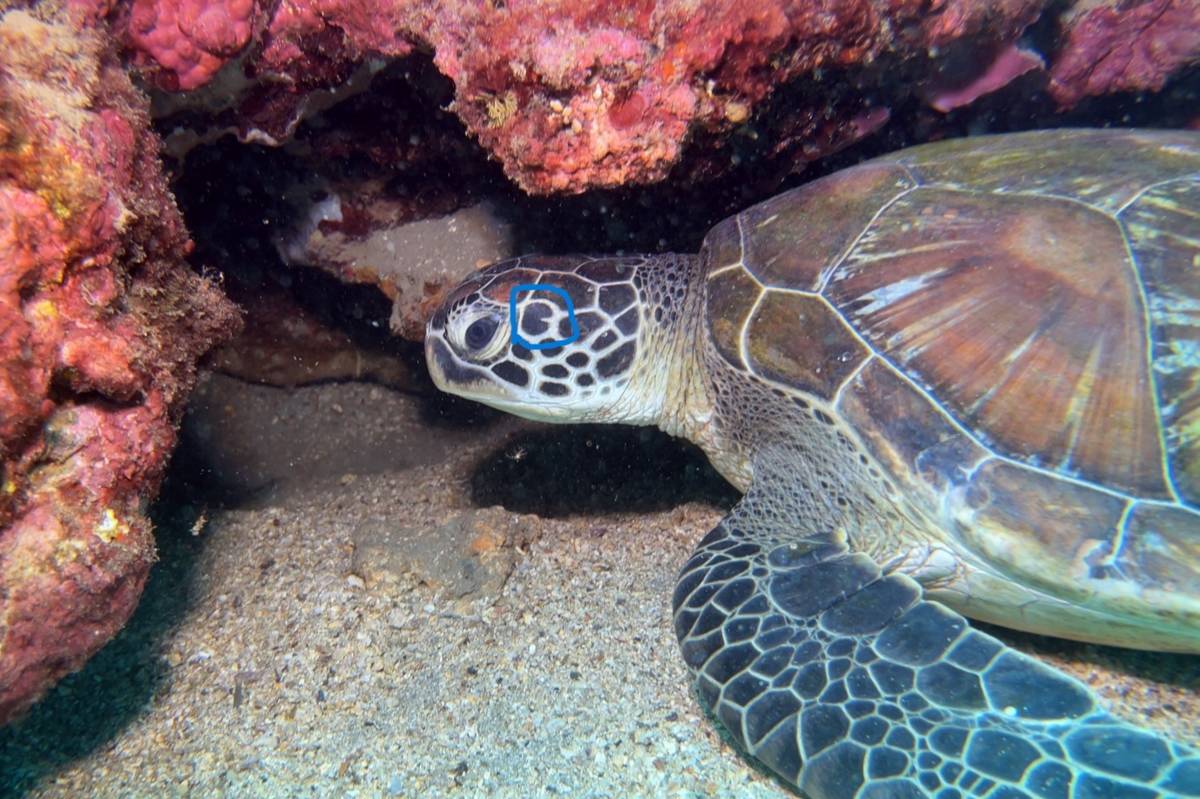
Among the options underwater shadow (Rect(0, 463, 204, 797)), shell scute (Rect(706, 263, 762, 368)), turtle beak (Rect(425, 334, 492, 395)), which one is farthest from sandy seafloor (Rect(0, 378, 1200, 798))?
shell scute (Rect(706, 263, 762, 368))

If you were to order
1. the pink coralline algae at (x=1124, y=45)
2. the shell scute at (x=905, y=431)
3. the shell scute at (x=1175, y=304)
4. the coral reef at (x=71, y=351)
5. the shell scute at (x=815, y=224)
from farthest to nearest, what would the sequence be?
the pink coralline algae at (x=1124, y=45) < the shell scute at (x=815, y=224) < the shell scute at (x=905, y=431) < the shell scute at (x=1175, y=304) < the coral reef at (x=71, y=351)

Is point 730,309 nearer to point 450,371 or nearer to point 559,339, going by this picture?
point 559,339

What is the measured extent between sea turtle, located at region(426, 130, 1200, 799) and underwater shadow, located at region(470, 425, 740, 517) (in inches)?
36.7

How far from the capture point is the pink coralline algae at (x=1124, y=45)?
291cm

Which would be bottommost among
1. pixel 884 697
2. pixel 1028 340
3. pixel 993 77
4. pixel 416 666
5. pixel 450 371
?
pixel 416 666

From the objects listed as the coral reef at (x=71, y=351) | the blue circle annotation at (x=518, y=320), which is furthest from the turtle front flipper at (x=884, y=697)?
the coral reef at (x=71, y=351)

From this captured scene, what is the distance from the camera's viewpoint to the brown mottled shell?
1906 mm

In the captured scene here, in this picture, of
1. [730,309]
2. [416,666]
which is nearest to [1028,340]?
[730,309]

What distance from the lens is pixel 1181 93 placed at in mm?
3316

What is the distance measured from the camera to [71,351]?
5.16 feet

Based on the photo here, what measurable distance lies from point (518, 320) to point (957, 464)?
1686 mm

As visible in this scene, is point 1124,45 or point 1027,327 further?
point 1124,45

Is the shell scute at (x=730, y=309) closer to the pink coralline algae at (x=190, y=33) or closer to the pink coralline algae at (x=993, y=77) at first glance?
the pink coralline algae at (x=993, y=77)

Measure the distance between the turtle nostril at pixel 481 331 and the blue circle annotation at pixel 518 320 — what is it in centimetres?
8
